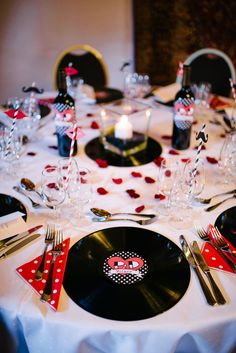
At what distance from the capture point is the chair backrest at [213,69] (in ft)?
8.48

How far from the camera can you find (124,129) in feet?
5.47

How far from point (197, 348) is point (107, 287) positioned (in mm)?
283

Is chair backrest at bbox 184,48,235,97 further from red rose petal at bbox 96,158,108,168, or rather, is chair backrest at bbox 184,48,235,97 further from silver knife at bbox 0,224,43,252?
silver knife at bbox 0,224,43,252

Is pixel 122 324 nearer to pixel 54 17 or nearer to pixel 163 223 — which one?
pixel 163 223

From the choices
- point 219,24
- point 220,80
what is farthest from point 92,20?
point 220,80

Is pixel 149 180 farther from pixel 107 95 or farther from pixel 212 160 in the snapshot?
pixel 107 95

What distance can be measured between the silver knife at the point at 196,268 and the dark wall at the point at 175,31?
2758mm

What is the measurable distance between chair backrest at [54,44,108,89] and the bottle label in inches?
56.5

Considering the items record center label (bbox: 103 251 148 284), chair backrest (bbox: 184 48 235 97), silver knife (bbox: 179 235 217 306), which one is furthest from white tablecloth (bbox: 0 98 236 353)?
chair backrest (bbox: 184 48 235 97)

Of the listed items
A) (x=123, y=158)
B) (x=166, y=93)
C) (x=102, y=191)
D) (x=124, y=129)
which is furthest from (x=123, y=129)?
(x=166, y=93)

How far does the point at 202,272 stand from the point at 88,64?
223cm

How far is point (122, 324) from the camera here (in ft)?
2.80

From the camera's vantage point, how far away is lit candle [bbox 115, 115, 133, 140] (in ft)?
5.46

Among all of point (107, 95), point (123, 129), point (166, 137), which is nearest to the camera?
point (123, 129)
